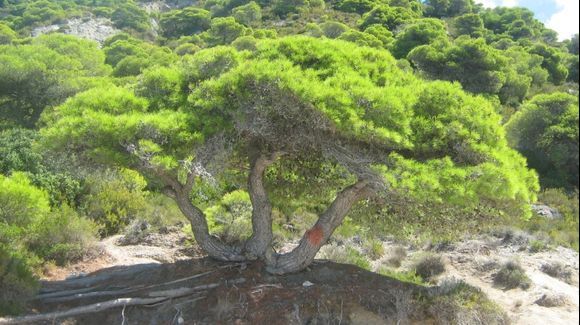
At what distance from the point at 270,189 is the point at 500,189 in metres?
4.09

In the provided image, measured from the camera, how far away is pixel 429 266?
9945 mm

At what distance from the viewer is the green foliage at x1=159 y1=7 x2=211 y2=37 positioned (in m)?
49.1

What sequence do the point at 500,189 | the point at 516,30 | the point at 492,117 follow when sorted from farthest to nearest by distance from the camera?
the point at 516,30, the point at 492,117, the point at 500,189

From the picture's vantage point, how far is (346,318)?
6.65m

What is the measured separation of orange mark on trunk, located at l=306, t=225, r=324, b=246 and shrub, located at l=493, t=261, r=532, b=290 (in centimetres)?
421

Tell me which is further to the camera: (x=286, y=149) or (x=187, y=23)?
(x=187, y=23)

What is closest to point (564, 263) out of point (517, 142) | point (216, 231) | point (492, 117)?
point (517, 142)

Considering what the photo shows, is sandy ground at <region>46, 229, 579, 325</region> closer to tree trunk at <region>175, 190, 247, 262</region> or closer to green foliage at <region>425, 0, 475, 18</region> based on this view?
tree trunk at <region>175, 190, 247, 262</region>

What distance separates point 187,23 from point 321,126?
154ft

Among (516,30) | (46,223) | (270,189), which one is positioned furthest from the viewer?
(516,30)

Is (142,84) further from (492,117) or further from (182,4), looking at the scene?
(182,4)

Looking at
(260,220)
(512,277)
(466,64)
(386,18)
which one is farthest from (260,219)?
(386,18)

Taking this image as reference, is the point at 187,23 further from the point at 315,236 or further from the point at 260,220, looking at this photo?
the point at 315,236

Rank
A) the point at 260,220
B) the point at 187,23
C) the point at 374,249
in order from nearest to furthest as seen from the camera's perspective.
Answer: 1. the point at 260,220
2. the point at 374,249
3. the point at 187,23
